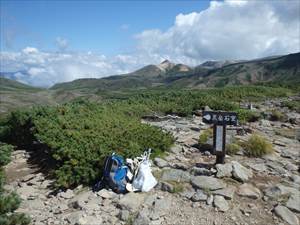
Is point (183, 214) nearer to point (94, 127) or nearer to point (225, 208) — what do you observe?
point (225, 208)

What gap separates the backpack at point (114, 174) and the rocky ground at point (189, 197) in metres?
0.25

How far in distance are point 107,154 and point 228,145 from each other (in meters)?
4.50

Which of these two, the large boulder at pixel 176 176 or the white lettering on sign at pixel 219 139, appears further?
the white lettering on sign at pixel 219 139

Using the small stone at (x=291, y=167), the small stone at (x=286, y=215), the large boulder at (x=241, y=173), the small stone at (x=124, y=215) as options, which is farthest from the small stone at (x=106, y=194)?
the small stone at (x=291, y=167)

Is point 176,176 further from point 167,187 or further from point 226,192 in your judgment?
point 226,192

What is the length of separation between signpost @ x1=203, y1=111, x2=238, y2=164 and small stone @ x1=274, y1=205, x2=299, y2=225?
2586 mm

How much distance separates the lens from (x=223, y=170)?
978 centimetres

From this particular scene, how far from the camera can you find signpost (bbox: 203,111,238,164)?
1042 cm

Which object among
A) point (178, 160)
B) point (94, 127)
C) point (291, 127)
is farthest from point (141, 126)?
point (291, 127)

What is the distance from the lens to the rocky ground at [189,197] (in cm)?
792

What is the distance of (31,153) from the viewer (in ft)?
47.1

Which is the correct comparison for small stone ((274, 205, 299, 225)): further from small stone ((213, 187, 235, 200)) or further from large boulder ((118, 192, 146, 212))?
large boulder ((118, 192, 146, 212))

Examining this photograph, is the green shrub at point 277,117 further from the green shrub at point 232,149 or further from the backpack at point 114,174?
the backpack at point 114,174

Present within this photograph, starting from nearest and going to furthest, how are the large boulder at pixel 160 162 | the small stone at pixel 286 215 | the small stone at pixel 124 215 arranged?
the small stone at pixel 286 215
the small stone at pixel 124 215
the large boulder at pixel 160 162
